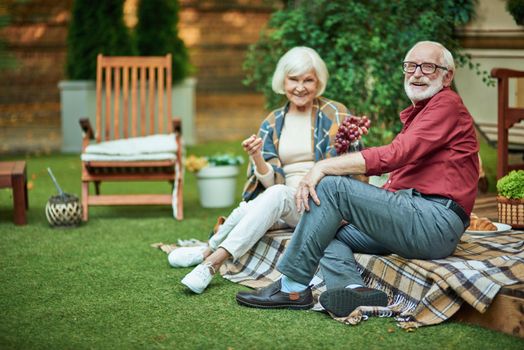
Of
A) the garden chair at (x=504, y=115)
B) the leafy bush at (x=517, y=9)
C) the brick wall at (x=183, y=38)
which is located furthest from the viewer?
the brick wall at (x=183, y=38)

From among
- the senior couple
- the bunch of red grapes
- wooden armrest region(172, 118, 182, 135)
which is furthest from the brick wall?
the senior couple

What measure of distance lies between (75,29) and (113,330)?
6.80 meters

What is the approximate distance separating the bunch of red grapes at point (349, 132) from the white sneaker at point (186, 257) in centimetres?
97

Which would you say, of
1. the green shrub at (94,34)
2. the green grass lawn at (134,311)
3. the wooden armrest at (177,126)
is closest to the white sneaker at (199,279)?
the green grass lawn at (134,311)

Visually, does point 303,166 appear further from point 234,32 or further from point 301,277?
point 234,32

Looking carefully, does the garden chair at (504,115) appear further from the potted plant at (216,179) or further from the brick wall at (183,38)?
the brick wall at (183,38)

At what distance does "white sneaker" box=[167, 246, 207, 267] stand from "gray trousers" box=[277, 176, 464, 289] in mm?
982

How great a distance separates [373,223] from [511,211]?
1341mm

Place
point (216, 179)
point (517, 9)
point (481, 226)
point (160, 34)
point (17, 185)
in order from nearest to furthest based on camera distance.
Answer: point (481, 226), point (17, 185), point (517, 9), point (216, 179), point (160, 34)

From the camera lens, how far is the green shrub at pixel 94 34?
9.64 m

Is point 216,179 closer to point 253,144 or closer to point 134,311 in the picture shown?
point 253,144

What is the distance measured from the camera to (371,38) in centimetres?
616

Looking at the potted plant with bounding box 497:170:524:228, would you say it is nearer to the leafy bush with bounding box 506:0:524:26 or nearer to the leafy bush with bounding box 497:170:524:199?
the leafy bush with bounding box 497:170:524:199

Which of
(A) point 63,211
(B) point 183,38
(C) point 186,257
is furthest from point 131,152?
(B) point 183,38
